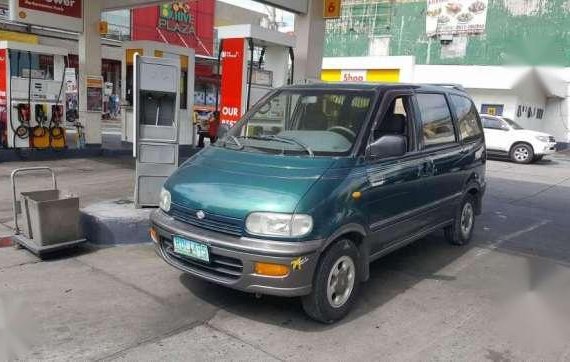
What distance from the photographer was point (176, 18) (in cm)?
2988

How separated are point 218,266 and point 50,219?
2.31 meters

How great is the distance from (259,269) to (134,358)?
102cm

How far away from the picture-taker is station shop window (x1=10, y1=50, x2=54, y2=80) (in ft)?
35.1

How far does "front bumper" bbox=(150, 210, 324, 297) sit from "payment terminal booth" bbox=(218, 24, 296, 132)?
241 inches

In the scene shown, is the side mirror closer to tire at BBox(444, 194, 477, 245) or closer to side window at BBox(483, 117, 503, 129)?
tire at BBox(444, 194, 477, 245)

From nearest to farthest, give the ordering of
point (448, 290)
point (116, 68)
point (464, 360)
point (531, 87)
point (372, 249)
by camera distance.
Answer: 1. point (531, 87)
2. point (464, 360)
3. point (372, 249)
4. point (448, 290)
5. point (116, 68)

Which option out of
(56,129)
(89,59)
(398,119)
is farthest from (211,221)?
(89,59)

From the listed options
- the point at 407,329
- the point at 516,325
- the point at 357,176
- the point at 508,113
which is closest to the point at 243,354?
the point at 407,329

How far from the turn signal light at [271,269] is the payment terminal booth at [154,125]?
307cm

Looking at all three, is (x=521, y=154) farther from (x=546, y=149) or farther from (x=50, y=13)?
(x=50, y=13)

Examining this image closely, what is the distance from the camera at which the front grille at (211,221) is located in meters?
3.78

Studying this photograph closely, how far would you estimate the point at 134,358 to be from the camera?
3400 mm

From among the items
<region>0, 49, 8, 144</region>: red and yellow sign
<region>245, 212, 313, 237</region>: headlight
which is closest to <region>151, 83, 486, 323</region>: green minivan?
<region>245, 212, 313, 237</region>: headlight

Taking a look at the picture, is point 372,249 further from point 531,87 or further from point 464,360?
point 531,87
